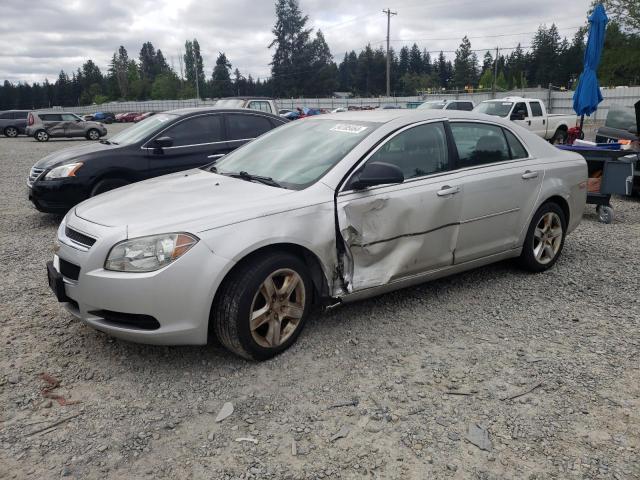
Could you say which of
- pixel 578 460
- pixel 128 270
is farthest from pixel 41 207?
pixel 578 460

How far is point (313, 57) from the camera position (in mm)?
86750

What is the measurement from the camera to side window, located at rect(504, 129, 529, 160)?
471 cm

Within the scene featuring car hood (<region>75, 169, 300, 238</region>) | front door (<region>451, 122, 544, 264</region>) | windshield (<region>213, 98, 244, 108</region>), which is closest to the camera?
car hood (<region>75, 169, 300, 238</region>)

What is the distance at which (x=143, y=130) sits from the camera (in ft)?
25.2

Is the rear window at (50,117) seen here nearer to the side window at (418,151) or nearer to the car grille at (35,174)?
the car grille at (35,174)

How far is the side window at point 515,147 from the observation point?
15.5ft

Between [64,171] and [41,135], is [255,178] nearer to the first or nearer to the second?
[64,171]

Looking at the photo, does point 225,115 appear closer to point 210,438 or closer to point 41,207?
point 41,207

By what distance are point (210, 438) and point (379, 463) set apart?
2.78ft

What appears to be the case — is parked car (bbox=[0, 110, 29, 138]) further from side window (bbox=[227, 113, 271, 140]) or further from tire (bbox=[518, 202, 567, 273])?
tire (bbox=[518, 202, 567, 273])

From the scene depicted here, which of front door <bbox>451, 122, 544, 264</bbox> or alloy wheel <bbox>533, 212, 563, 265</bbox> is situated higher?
front door <bbox>451, 122, 544, 264</bbox>

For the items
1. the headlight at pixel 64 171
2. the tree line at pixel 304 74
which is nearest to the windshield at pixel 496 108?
the headlight at pixel 64 171

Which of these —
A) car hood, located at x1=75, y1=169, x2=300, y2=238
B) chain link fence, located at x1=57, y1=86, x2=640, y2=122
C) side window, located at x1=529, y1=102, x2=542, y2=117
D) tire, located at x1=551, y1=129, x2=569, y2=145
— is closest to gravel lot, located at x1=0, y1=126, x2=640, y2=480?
car hood, located at x1=75, y1=169, x2=300, y2=238

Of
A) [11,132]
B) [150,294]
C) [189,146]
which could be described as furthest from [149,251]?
[11,132]
